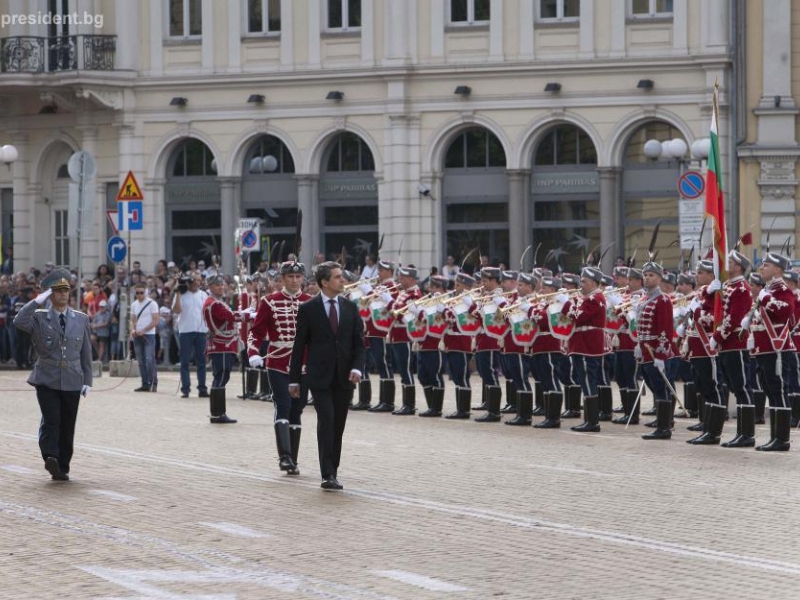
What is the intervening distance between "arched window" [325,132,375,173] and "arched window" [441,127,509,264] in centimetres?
189

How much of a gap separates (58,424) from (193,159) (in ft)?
93.8

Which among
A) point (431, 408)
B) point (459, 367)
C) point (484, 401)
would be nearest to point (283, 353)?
point (459, 367)

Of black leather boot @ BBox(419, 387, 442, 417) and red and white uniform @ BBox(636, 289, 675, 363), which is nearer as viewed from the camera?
red and white uniform @ BBox(636, 289, 675, 363)

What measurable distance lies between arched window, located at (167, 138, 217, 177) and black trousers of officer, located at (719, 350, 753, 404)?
25984 mm

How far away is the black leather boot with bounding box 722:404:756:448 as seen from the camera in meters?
19.2

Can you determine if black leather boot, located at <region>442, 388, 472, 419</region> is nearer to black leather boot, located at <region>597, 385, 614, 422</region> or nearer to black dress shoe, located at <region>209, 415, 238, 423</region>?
black leather boot, located at <region>597, 385, 614, 422</region>

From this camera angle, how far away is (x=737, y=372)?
763 inches

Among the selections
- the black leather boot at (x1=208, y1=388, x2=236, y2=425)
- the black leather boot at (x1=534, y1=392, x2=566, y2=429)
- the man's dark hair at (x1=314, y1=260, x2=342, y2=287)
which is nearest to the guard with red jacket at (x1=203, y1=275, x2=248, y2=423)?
the black leather boot at (x1=208, y1=388, x2=236, y2=425)

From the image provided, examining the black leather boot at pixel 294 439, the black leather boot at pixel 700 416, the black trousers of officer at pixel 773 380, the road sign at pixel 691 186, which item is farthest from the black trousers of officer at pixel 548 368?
the road sign at pixel 691 186

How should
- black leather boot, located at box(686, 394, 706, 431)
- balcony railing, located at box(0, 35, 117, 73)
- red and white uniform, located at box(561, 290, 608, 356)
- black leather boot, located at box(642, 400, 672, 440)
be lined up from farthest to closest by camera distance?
balcony railing, located at box(0, 35, 117, 73) < red and white uniform, located at box(561, 290, 608, 356) < black leather boot, located at box(686, 394, 706, 431) < black leather boot, located at box(642, 400, 672, 440)

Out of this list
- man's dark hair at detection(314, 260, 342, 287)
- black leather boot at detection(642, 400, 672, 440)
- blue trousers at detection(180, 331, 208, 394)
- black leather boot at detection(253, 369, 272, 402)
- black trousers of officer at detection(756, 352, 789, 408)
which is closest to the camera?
man's dark hair at detection(314, 260, 342, 287)

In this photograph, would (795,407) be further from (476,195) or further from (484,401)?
(476,195)

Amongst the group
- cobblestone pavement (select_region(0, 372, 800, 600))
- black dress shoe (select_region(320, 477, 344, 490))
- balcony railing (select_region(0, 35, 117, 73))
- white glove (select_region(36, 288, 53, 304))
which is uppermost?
balcony railing (select_region(0, 35, 117, 73))

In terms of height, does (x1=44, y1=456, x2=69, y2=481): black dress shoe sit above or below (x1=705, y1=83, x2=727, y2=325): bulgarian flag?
below
